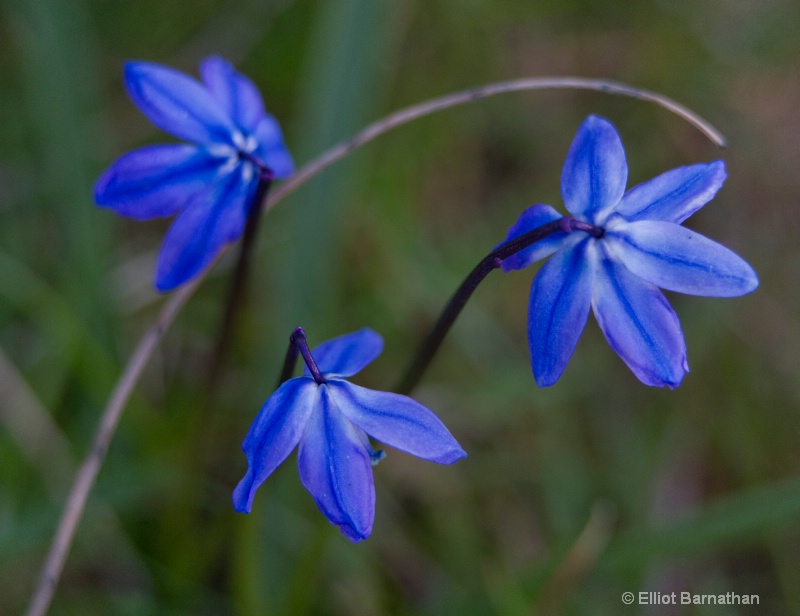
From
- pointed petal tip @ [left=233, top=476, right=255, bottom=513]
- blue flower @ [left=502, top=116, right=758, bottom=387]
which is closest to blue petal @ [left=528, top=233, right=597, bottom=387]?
blue flower @ [left=502, top=116, right=758, bottom=387]

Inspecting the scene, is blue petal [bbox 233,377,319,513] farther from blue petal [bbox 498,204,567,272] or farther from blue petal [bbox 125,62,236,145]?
blue petal [bbox 125,62,236,145]

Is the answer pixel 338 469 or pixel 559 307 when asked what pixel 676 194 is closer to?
pixel 559 307

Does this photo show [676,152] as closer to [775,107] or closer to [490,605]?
[775,107]

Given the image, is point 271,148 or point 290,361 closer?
point 290,361

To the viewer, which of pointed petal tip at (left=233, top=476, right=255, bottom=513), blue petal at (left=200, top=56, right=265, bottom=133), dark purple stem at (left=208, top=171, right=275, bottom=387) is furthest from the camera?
blue petal at (left=200, top=56, right=265, bottom=133)

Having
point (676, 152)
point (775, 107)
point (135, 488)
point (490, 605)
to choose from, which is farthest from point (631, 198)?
point (775, 107)

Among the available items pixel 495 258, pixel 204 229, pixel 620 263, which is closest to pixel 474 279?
pixel 495 258
